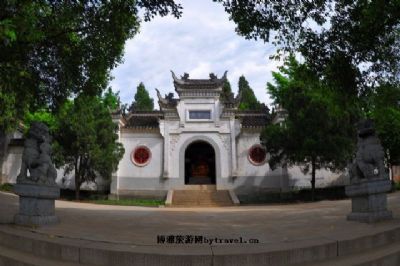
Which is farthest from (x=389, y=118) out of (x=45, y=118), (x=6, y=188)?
(x=6, y=188)

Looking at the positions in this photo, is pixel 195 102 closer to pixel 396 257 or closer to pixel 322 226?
pixel 322 226

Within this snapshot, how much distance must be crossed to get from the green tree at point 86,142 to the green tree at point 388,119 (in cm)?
1311

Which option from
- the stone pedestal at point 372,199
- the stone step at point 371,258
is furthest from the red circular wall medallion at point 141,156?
the stone step at point 371,258

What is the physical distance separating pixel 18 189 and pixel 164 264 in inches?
136

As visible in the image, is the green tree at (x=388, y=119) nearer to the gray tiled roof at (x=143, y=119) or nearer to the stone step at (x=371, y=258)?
the stone step at (x=371, y=258)

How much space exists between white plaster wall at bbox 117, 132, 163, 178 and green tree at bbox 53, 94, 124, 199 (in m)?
2.65

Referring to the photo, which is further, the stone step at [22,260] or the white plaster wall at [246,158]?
the white plaster wall at [246,158]

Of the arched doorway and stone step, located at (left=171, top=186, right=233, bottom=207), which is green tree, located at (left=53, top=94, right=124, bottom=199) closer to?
stone step, located at (left=171, top=186, right=233, bottom=207)

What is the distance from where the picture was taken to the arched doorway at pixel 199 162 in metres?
26.1

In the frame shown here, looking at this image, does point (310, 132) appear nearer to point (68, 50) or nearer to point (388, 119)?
point (388, 119)

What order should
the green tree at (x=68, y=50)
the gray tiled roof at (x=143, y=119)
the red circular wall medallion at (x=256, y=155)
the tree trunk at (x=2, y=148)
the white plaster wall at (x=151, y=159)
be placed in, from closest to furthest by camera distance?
the green tree at (x=68, y=50) < the tree trunk at (x=2, y=148) < the white plaster wall at (x=151, y=159) < the red circular wall medallion at (x=256, y=155) < the gray tiled roof at (x=143, y=119)

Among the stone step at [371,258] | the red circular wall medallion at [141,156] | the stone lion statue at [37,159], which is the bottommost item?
the stone step at [371,258]

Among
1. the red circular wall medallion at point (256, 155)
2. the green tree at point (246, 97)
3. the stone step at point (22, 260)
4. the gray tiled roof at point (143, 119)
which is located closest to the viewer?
the stone step at point (22, 260)

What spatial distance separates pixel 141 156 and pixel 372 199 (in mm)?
18816
